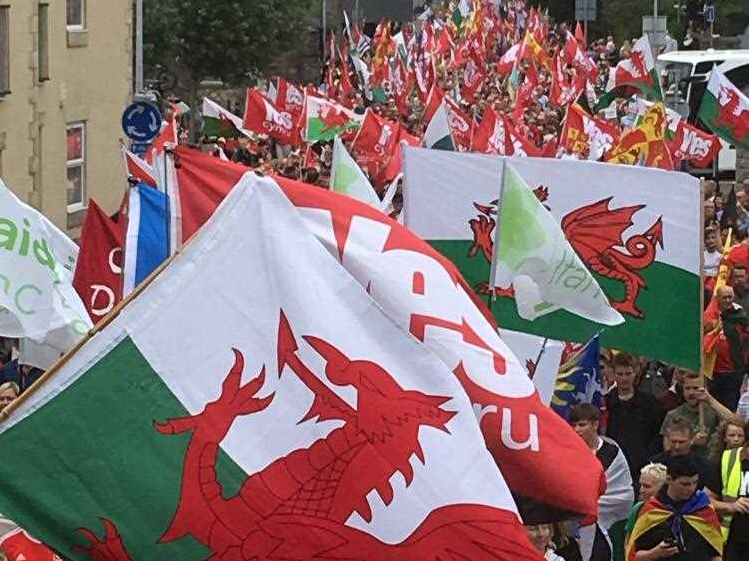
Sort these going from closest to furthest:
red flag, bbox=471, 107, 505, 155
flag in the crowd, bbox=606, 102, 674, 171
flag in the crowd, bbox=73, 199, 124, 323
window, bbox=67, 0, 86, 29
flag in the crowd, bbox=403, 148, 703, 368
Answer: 1. flag in the crowd, bbox=73, 199, 124, 323
2. flag in the crowd, bbox=403, 148, 703, 368
3. flag in the crowd, bbox=606, 102, 674, 171
4. red flag, bbox=471, 107, 505, 155
5. window, bbox=67, 0, 86, 29

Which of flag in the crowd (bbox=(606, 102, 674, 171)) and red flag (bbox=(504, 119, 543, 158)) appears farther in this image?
red flag (bbox=(504, 119, 543, 158))

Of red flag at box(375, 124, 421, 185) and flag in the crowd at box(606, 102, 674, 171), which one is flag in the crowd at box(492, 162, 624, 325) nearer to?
flag in the crowd at box(606, 102, 674, 171)

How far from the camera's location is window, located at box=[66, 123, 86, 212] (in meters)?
30.3

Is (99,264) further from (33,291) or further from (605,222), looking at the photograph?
(605,222)

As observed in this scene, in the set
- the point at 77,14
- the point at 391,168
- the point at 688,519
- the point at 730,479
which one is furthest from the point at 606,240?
the point at 77,14

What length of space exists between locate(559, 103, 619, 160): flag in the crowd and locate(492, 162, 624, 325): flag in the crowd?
14.7 metres

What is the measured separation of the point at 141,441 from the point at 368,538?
642mm

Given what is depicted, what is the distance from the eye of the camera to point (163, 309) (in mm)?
5660

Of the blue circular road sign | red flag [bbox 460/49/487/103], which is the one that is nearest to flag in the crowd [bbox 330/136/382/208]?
the blue circular road sign

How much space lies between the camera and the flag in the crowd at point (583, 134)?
2444 cm

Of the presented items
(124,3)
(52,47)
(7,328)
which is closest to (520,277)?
(7,328)

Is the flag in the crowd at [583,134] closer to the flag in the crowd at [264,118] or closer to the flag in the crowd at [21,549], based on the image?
the flag in the crowd at [264,118]

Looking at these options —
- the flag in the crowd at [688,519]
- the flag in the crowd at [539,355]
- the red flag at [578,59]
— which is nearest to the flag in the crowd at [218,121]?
the red flag at [578,59]

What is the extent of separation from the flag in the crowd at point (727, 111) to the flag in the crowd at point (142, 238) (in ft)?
53.5
